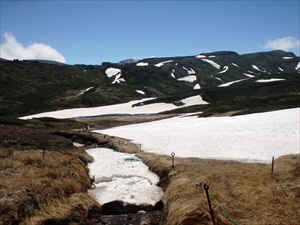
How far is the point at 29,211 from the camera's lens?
31.4 feet

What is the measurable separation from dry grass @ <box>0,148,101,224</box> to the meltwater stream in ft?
3.50

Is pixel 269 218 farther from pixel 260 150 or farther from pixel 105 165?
pixel 260 150

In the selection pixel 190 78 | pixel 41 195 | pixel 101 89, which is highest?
pixel 190 78

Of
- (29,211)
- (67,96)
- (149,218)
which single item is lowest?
(149,218)

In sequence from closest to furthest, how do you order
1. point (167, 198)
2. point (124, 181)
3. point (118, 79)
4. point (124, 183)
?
point (167, 198), point (124, 183), point (124, 181), point (118, 79)

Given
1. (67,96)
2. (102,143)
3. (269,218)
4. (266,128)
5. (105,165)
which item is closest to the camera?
(269,218)

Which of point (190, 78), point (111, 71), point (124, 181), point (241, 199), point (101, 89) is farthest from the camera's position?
point (111, 71)

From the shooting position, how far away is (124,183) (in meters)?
15.5

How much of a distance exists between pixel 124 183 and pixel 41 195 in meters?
5.78

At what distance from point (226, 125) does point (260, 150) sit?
1446 centimetres

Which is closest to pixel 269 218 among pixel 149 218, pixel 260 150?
pixel 149 218

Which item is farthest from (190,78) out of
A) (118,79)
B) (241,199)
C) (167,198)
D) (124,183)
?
(241,199)

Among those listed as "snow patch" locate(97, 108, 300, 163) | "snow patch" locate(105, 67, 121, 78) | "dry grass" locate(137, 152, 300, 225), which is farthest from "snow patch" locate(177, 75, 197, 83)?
"dry grass" locate(137, 152, 300, 225)

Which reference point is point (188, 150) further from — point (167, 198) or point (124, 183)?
point (167, 198)
